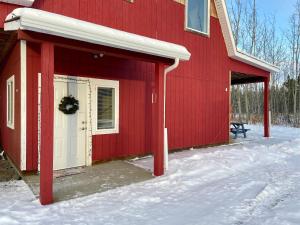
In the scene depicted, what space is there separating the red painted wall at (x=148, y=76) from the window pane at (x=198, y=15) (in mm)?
329

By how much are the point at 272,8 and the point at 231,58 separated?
21097 millimetres

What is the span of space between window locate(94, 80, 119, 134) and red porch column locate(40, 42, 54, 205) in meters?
2.55

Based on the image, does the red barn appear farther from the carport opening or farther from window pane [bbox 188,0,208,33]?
the carport opening

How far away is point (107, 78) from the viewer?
7.10 metres

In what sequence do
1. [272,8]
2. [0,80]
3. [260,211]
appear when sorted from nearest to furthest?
[260,211]
[0,80]
[272,8]

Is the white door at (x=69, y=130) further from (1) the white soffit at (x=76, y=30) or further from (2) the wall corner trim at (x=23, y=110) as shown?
(1) the white soffit at (x=76, y=30)

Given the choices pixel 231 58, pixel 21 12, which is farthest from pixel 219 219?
pixel 231 58

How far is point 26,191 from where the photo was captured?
4984mm

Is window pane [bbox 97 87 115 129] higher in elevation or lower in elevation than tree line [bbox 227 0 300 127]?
lower

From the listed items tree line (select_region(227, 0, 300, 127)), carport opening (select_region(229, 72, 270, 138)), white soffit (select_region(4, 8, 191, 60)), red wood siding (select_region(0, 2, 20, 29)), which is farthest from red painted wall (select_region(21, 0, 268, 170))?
tree line (select_region(227, 0, 300, 127))

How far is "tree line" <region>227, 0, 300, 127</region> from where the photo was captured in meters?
24.5

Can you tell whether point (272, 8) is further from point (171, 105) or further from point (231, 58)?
point (171, 105)

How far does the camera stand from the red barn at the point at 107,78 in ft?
14.4

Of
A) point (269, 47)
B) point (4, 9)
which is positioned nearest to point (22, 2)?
point (4, 9)
